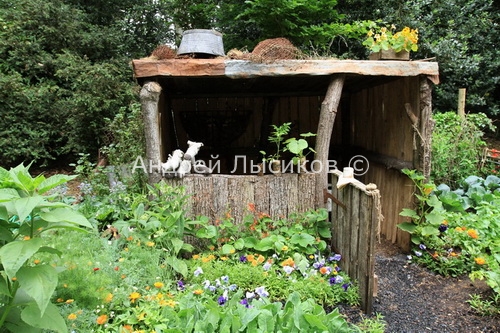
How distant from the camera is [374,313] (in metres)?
2.75

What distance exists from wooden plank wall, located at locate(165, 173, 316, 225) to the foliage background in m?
4.32

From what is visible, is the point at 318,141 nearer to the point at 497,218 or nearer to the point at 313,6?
the point at 497,218

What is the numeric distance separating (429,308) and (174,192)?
7.98 feet

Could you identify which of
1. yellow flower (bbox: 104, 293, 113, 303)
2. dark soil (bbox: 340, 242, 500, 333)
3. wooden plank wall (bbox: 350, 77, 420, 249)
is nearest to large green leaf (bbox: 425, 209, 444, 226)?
wooden plank wall (bbox: 350, 77, 420, 249)

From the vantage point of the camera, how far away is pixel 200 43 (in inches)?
141

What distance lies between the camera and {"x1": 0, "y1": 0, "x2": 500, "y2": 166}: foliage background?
294 inches

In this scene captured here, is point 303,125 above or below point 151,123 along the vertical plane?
below

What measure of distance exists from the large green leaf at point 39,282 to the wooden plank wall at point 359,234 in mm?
2104

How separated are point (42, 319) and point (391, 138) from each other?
13.9 ft

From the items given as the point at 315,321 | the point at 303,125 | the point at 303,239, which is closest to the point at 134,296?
the point at 315,321

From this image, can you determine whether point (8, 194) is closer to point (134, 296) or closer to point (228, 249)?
point (134, 296)

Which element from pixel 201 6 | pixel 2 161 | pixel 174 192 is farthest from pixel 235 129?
pixel 2 161

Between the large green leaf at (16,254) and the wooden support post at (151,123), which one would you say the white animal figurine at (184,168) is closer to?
the wooden support post at (151,123)

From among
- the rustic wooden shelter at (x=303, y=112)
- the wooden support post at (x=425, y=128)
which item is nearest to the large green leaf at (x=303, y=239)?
the rustic wooden shelter at (x=303, y=112)
